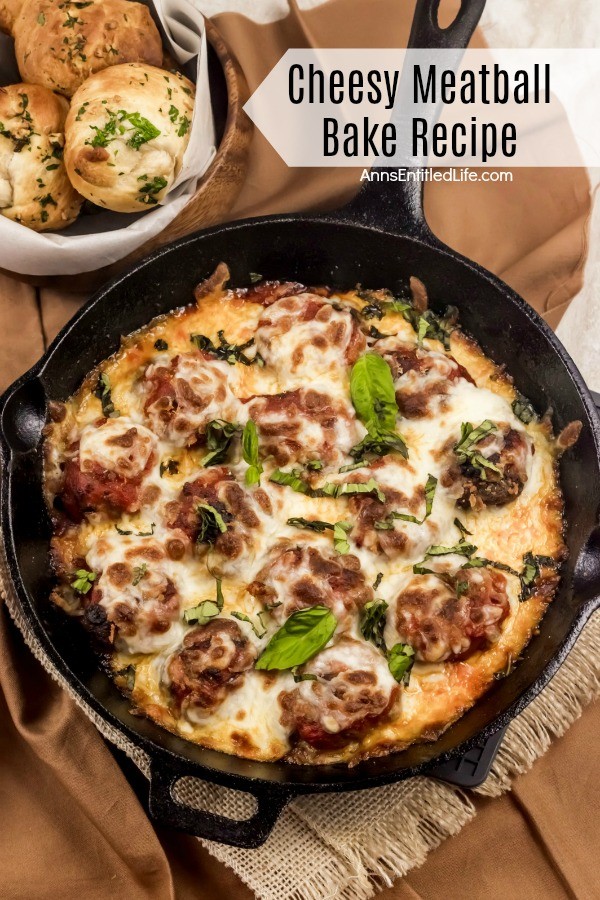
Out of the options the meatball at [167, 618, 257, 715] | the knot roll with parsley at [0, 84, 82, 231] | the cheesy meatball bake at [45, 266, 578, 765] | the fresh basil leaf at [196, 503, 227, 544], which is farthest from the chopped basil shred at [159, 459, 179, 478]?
the knot roll with parsley at [0, 84, 82, 231]

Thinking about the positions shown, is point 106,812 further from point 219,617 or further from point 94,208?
point 94,208

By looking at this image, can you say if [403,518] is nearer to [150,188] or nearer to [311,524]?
[311,524]

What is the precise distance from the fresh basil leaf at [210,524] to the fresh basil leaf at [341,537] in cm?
41

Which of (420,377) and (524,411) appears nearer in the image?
(420,377)

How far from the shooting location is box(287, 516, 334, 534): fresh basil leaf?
3.33 m

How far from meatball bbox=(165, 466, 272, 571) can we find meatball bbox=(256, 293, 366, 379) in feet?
1.82

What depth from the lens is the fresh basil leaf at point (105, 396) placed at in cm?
358

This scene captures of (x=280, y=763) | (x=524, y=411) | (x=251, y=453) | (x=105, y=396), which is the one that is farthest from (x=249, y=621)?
(x=524, y=411)

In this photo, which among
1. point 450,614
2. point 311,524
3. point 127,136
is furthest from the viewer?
point 127,136

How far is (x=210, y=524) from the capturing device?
3.23 meters

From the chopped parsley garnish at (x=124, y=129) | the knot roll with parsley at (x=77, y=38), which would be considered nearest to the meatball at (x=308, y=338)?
the chopped parsley garnish at (x=124, y=129)

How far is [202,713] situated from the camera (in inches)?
122

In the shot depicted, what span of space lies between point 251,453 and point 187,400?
32 centimetres

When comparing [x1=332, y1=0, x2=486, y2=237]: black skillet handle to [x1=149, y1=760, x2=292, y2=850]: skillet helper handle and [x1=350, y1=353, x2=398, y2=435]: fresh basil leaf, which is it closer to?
[x1=350, y1=353, x2=398, y2=435]: fresh basil leaf
